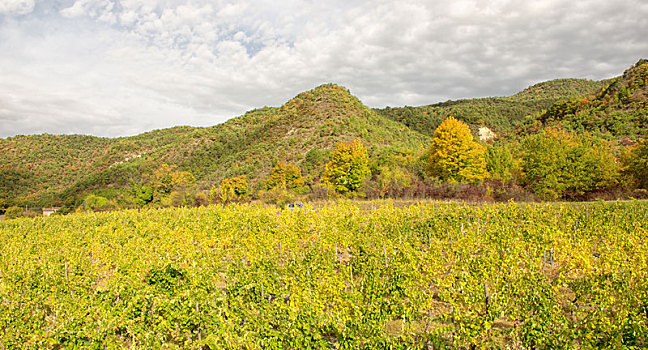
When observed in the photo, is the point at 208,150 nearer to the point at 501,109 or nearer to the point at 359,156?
the point at 359,156

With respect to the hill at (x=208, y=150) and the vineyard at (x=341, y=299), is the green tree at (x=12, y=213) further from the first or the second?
the vineyard at (x=341, y=299)

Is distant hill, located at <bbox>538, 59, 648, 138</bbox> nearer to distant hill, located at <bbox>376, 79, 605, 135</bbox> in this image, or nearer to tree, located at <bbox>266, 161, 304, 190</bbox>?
distant hill, located at <bbox>376, 79, 605, 135</bbox>

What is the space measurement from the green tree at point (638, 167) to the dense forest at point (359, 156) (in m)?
0.10

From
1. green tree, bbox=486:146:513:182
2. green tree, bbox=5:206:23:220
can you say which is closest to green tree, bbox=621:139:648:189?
green tree, bbox=486:146:513:182

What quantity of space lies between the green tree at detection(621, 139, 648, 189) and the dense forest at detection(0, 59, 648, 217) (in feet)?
0.33

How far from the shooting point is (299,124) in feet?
260

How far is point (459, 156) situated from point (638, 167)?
13712 millimetres

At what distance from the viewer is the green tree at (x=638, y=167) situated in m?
25.5

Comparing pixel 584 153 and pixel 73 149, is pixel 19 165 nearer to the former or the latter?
pixel 73 149

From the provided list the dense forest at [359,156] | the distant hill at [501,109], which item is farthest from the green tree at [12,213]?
the distant hill at [501,109]

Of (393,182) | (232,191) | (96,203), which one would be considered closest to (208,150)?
(96,203)

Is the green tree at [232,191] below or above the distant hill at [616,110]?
below

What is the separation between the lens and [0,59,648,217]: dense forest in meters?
29.1

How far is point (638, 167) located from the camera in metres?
25.9
